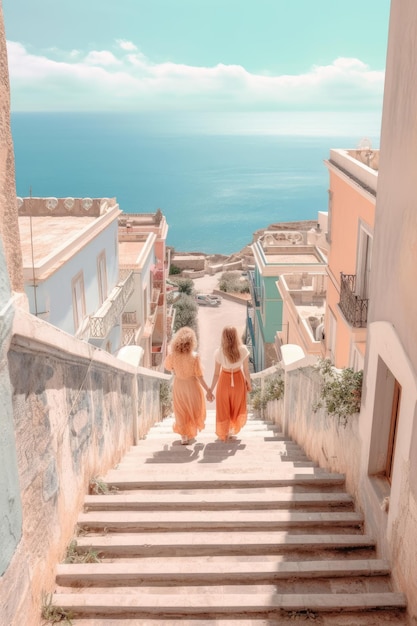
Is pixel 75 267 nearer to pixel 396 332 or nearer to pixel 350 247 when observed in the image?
pixel 350 247

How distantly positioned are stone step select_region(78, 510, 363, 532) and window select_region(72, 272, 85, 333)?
33.3ft

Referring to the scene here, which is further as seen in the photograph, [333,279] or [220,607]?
[333,279]

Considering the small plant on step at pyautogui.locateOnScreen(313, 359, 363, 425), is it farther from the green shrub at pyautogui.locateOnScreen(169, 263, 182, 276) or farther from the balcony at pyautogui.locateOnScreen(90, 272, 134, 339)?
the green shrub at pyautogui.locateOnScreen(169, 263, 182, 276)

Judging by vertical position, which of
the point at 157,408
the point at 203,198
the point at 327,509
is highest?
the point at 327,509

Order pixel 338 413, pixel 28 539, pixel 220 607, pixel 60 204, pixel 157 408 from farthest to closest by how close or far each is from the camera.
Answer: pixel 60 204
pixel 157 408
pixel 338 413
pixel 220 607
pixel 28 539

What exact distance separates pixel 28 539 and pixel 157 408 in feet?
26.7

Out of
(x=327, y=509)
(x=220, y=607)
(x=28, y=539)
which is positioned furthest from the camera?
(x=327, y=509)

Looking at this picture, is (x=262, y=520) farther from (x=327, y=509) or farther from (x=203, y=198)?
(x=203, y=198)

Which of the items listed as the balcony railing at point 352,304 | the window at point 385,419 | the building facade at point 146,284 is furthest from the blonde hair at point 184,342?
the building facade at point 146,284

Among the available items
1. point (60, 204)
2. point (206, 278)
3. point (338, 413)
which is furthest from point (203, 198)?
point (338, 413)

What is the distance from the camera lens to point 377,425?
4.93m

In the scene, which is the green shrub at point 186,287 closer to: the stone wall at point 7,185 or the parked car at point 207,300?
the parked car at point 207,300

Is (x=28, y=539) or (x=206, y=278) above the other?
(x=28, y=539)

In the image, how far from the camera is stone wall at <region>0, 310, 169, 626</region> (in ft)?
11.4
